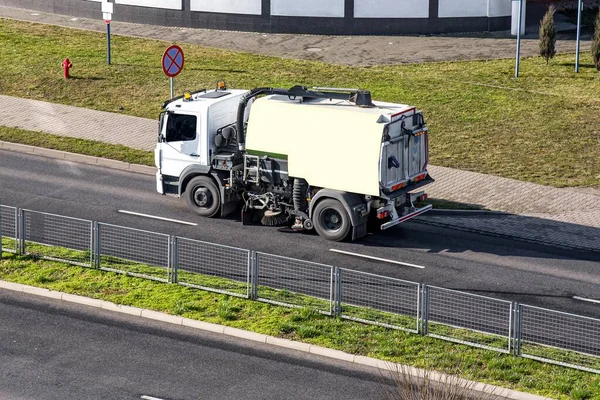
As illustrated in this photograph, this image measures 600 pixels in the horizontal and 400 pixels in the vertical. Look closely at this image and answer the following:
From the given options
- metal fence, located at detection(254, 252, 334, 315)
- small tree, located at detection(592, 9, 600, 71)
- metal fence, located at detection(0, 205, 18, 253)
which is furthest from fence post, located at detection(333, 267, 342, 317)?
small tree, located at detection(592, 9, 600, 71)

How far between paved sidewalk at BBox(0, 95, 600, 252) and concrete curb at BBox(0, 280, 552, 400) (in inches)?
323

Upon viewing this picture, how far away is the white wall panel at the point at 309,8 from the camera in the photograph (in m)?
44.6

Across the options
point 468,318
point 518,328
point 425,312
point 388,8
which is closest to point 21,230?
point 425,312

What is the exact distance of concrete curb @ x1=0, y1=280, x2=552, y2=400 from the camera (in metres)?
18.4

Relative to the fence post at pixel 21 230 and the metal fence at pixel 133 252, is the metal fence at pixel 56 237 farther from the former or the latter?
the metal fence at pixel 133 252

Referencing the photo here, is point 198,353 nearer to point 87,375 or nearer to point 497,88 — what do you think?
point 87,375

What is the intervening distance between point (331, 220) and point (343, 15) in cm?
2009

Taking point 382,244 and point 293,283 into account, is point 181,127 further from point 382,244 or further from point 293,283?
point 293,283

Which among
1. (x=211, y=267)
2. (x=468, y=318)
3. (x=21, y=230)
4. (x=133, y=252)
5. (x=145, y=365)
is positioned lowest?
(x=145, y=365)

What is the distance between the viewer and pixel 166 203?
94.0ft

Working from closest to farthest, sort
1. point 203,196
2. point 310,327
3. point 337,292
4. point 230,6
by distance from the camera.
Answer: point 310,327 < point 337,292 < point 203,196 < point 230,6

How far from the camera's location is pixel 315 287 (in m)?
22.0

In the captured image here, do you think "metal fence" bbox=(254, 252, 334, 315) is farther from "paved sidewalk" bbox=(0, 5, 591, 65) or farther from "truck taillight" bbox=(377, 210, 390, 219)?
→ "paved sidewalk" bbox=(0, 5, 591, 65)

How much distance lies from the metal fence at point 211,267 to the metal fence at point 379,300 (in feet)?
6.23
